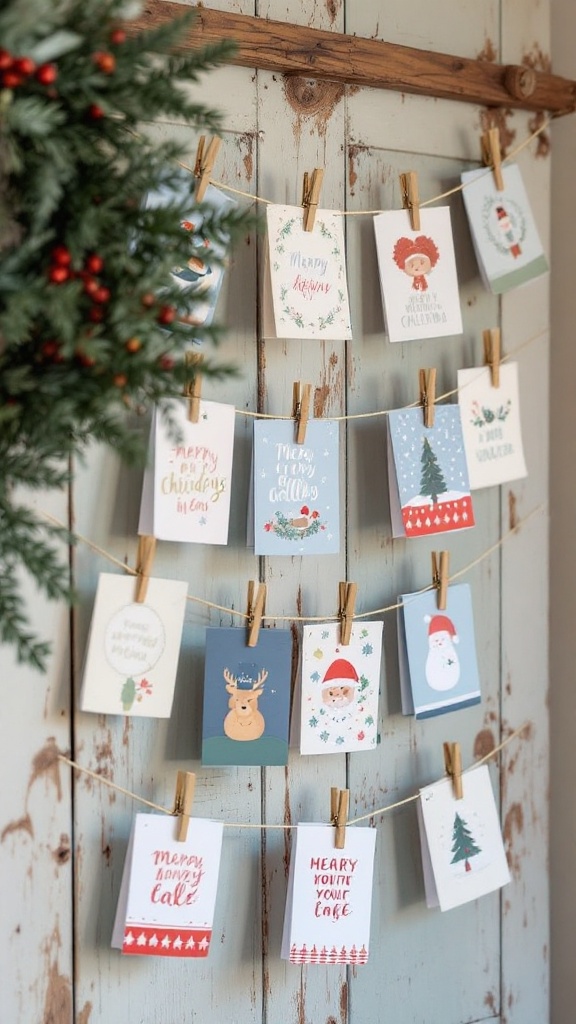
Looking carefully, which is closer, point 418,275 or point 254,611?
point 254,611

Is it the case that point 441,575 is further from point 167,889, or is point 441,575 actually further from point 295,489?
point 167,889

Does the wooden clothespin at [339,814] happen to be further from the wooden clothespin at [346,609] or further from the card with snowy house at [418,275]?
the card with snowy house at [418,275]

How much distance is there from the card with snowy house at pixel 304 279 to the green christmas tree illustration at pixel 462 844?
64cm

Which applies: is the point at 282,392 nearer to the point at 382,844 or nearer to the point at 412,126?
the point at 412,126

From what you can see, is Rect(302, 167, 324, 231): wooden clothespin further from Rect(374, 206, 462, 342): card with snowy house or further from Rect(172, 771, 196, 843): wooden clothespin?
Rect(172, 771, 196, 843): wooden clothespin

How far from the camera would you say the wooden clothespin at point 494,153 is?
1422mm

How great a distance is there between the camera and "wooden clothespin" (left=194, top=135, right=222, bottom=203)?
1204mm

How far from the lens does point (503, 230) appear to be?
1.44m

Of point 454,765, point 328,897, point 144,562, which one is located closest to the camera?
point 144,562

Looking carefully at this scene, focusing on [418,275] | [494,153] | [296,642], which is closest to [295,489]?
[296,642]

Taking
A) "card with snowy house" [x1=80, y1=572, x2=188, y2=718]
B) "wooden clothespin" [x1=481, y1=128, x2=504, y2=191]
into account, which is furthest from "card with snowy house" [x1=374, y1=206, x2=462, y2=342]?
"card with snowy house" [x1=80, y1=572, x2=188, y2=718]

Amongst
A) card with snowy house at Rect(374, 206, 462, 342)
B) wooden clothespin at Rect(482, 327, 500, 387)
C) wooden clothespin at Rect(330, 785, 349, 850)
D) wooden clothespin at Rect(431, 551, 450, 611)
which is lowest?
wooden clothespin at Rect(330, 785, 349, 850)

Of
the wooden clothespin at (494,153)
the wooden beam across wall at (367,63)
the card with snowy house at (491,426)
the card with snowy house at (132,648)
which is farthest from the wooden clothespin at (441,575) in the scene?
the wooden beam across wall at (367,63)

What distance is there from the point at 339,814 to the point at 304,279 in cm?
64
